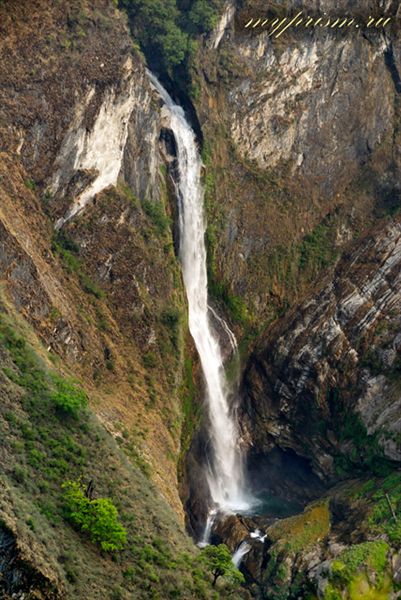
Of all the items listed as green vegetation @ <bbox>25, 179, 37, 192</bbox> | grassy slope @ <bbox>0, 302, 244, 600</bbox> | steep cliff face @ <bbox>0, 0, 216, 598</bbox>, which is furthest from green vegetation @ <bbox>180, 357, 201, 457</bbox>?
green vegetation @ <bbox>25, 179, 37, 192</bbox>

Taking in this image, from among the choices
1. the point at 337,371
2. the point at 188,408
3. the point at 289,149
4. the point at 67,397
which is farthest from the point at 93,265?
the point at 289,149

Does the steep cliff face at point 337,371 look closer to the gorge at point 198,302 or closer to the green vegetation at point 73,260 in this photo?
the gorge at point 198,302

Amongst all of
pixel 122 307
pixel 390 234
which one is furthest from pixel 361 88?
pixel 122 307

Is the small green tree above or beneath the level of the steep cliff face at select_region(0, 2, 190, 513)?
beneath

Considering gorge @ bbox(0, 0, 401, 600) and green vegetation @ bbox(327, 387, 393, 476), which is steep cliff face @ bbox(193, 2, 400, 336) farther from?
green vegetation @ bbox(327, 387, 393, 476)

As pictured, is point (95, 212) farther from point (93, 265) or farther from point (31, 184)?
point (31, 184)

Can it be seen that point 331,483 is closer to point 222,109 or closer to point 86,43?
point 222,109
